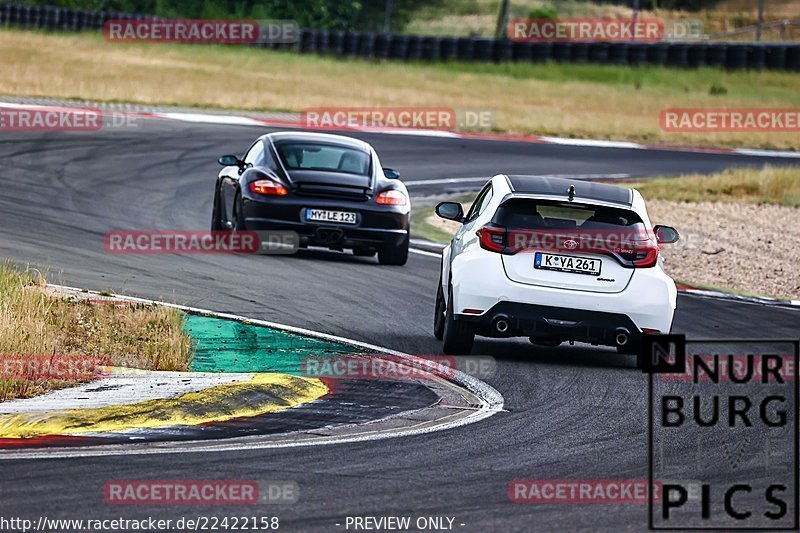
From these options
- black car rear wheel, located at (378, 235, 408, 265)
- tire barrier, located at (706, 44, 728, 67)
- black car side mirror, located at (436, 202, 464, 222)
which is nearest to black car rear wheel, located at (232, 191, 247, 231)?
black car rear wheel, located at (378, 235, 408, 265)

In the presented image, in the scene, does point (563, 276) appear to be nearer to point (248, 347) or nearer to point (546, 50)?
point (248, 347)

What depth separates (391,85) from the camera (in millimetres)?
47812

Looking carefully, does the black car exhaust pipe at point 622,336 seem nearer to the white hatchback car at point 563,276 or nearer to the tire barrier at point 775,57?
the white hatchback car at point 563,276

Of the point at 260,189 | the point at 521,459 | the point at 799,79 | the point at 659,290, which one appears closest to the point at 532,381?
the point at 659,290

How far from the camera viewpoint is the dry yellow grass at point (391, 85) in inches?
1547

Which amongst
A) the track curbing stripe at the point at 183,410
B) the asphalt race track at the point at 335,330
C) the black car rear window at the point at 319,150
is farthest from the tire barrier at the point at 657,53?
the track curbing stripe at the point at 183,410

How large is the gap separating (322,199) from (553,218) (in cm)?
569

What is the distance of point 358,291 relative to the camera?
51.0 ft

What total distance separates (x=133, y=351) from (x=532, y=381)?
286cm

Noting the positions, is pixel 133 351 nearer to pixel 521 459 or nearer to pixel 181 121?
pixel 521 459

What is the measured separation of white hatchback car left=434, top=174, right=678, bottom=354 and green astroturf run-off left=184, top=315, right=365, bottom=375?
1.08 metres

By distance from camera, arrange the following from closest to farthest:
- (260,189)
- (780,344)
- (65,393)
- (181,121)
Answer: (65,393)
(780,344)
(260,189)
(181,121)

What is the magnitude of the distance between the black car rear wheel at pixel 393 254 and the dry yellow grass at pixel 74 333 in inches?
208

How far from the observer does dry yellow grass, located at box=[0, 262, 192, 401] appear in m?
10.3
